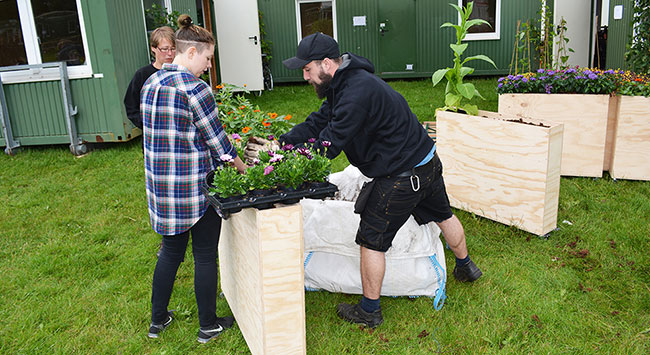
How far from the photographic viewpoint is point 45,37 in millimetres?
7707

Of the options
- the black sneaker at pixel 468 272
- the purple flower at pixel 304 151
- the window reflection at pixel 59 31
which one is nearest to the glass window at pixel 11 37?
the window reflection at pixel 59 31

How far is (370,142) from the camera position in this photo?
3.15m

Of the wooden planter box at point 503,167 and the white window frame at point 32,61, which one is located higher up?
the white window frame at point 32,61

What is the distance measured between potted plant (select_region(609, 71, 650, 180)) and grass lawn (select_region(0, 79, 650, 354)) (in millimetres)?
165

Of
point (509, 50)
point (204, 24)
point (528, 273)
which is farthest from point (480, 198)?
point (509, 50)

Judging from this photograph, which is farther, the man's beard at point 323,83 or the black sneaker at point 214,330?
the black sneaker at point 214,330

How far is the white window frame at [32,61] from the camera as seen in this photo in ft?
25.0

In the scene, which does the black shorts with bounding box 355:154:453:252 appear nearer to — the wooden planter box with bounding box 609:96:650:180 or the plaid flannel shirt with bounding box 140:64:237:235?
the plaid flannel shirt with bounding box 140:64:237:235

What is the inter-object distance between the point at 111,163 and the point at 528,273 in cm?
549

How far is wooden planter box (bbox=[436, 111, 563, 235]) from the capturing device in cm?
433

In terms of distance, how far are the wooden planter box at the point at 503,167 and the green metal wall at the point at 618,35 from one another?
17.6 ft

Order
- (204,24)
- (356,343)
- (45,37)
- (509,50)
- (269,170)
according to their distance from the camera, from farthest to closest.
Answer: (509,50), (204,24), (45,37), (356,343), (269,170)

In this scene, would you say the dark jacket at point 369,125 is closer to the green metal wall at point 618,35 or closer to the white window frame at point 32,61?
the white window frame at point 32,61

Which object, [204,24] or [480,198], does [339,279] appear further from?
[204,24]
